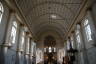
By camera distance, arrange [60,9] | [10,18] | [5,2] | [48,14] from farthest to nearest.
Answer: [48,14]
[60,9]
[10,18]
[5,2]

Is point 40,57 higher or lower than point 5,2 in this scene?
lower

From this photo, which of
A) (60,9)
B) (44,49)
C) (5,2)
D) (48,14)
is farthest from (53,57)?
(5,2)

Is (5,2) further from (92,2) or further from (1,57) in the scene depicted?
(92,2)

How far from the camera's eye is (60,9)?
15656 millimetres

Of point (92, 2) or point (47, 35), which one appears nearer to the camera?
point (92, 2)

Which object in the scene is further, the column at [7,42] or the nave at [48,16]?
the nave at [48,16]

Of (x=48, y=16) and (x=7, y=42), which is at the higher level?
(x=48, y=16)

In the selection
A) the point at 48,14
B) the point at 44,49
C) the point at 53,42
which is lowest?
the point at 44,49

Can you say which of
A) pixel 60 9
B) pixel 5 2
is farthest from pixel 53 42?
pixel 5 2

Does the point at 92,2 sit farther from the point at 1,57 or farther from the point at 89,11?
the point at 1,57

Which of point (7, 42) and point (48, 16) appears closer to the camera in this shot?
point (7, 42)

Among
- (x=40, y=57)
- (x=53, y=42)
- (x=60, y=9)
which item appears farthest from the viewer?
(x=53, y=42)

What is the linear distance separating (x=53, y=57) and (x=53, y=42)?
4.63 meters

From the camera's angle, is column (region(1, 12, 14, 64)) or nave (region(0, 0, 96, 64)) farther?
nave (region(0, 0, 96, 64))
